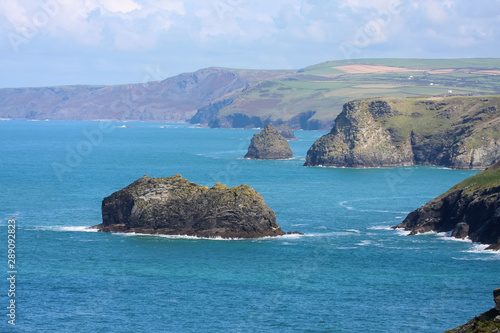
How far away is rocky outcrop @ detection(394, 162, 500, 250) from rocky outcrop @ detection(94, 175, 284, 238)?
2188 cm

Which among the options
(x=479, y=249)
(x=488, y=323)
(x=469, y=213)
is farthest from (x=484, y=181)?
(x=488, y=323)

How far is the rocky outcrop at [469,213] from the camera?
102438mm

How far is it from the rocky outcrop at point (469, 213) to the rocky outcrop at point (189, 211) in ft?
71.8

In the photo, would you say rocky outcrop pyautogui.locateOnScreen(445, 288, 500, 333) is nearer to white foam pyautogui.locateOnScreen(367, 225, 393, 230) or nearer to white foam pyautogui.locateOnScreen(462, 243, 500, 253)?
white foam pyautogui.locateOnScreen(462, 243, 500, 253)

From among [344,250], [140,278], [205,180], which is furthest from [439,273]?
[205,180]

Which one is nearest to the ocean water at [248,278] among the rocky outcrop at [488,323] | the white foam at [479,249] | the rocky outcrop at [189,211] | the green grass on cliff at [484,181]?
the white foam at [479,249]

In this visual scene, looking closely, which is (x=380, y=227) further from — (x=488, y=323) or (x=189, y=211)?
(x=488, y=323)

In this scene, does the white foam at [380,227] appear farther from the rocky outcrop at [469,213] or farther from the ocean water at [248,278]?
the rocky outcrop at [469,213]

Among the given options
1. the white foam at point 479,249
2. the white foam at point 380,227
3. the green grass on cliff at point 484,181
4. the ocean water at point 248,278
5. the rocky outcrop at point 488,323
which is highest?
the green grass on cliff at point 484,181

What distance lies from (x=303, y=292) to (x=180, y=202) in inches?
1264

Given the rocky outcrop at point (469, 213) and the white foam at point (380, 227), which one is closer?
the rocky outcrop at point (469, 213)

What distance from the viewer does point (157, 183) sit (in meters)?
110

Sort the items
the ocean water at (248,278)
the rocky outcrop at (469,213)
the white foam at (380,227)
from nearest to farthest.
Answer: the ocean water at (248,278) → the rocky outcrop at (469,213) → the white foam at (380,227)

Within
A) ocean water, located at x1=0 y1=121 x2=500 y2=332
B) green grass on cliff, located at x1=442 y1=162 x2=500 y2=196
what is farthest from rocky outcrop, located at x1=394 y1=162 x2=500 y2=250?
ocean water, located at x1=0 y1=121 x2=500 y2=332
